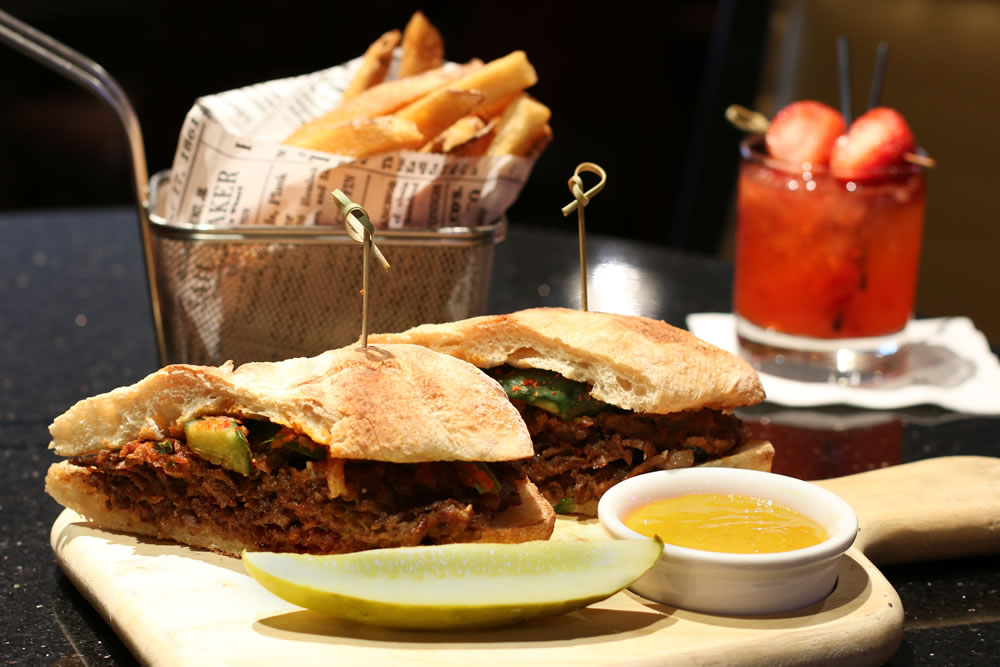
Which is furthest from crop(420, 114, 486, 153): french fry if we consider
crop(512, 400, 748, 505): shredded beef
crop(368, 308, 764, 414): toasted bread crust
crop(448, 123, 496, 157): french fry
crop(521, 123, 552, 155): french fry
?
crop(512, 400, 748, 505): shredded beef

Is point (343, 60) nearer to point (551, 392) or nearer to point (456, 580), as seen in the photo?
point (551, 392)

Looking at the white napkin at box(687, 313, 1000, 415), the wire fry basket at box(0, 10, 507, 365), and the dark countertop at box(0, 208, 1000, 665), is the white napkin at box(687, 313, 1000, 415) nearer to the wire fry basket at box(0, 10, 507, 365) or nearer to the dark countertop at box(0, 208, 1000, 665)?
the dark countertop at box(0, 208, 1000, 665)

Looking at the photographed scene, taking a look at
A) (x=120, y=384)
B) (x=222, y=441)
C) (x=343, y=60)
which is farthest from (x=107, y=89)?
(x=343, y=60)

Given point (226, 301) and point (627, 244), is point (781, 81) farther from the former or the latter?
point (226, 301)

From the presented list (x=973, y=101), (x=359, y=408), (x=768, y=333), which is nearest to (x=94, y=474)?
(x=359, y=408)

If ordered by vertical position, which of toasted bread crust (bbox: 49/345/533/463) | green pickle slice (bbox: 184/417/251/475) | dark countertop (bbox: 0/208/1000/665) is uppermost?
toasted bread crust (bbox: 49/345/533/463)

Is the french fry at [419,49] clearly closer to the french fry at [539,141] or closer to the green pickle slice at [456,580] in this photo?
the french fry at [539,141]

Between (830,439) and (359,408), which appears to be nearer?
(359,408)
